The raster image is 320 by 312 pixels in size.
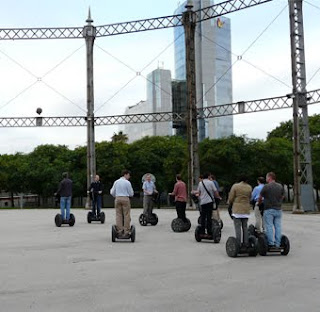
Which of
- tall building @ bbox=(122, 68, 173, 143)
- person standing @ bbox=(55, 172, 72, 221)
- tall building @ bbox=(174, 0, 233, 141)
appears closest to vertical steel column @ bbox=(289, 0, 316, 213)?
person standing @ bbox=(55, 172, 72, 221)

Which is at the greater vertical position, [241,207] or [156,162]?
[156,162]

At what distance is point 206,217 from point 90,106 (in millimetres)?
23162

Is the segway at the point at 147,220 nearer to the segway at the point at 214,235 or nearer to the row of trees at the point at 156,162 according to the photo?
the segway at the point at 214,235

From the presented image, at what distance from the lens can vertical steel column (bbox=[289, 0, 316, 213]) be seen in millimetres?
27531

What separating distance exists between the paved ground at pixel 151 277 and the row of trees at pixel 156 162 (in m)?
31.8

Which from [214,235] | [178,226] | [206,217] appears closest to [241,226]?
[214,235]

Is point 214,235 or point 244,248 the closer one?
point 244,248

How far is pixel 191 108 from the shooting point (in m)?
32.3

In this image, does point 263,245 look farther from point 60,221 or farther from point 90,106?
point 90,106

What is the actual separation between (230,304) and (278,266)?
3.25 meters

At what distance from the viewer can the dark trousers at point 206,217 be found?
13146 millimetres

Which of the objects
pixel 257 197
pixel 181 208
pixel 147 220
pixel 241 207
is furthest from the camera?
pixel 147 220

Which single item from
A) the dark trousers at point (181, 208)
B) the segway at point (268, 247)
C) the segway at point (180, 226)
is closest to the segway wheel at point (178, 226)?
the segway at point (180, 226)

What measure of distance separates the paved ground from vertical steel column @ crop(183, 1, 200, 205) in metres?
18.3
